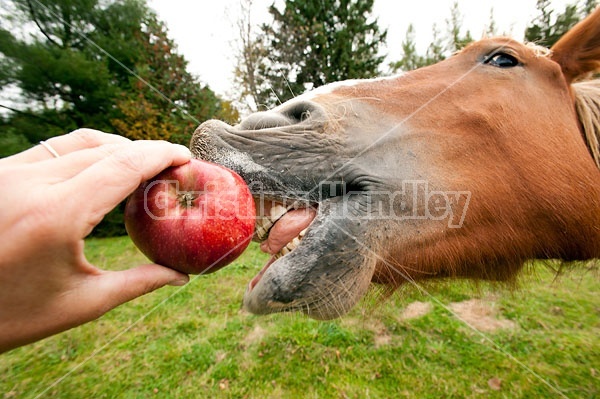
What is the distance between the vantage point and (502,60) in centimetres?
216

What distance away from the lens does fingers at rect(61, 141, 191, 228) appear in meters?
0.90

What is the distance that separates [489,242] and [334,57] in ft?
51.3

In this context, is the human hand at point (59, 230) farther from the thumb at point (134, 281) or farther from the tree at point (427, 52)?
the tree at point (427, 52)

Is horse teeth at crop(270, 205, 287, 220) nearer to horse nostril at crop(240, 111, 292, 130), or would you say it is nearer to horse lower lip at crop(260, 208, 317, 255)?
horse lower lip at crop(260, 208, 317, 255)

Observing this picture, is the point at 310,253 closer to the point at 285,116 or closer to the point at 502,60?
the point at 285,116

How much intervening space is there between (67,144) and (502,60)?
8.35 ft

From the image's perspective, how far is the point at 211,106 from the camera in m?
13.9

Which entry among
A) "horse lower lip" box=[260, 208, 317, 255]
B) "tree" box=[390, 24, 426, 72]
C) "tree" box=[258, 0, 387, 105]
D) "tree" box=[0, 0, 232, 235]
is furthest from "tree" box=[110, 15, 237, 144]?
"horse lower lip" box=[260, 208, 317, 255]

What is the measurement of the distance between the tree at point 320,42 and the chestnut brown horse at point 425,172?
14.1 metres

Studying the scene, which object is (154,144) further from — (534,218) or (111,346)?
(111,346)

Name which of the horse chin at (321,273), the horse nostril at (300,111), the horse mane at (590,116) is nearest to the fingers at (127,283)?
the horse chin at (321,273)

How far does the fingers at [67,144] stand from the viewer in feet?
3.82

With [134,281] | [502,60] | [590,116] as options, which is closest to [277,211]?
[134,281]

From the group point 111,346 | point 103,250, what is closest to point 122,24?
point 103,250
